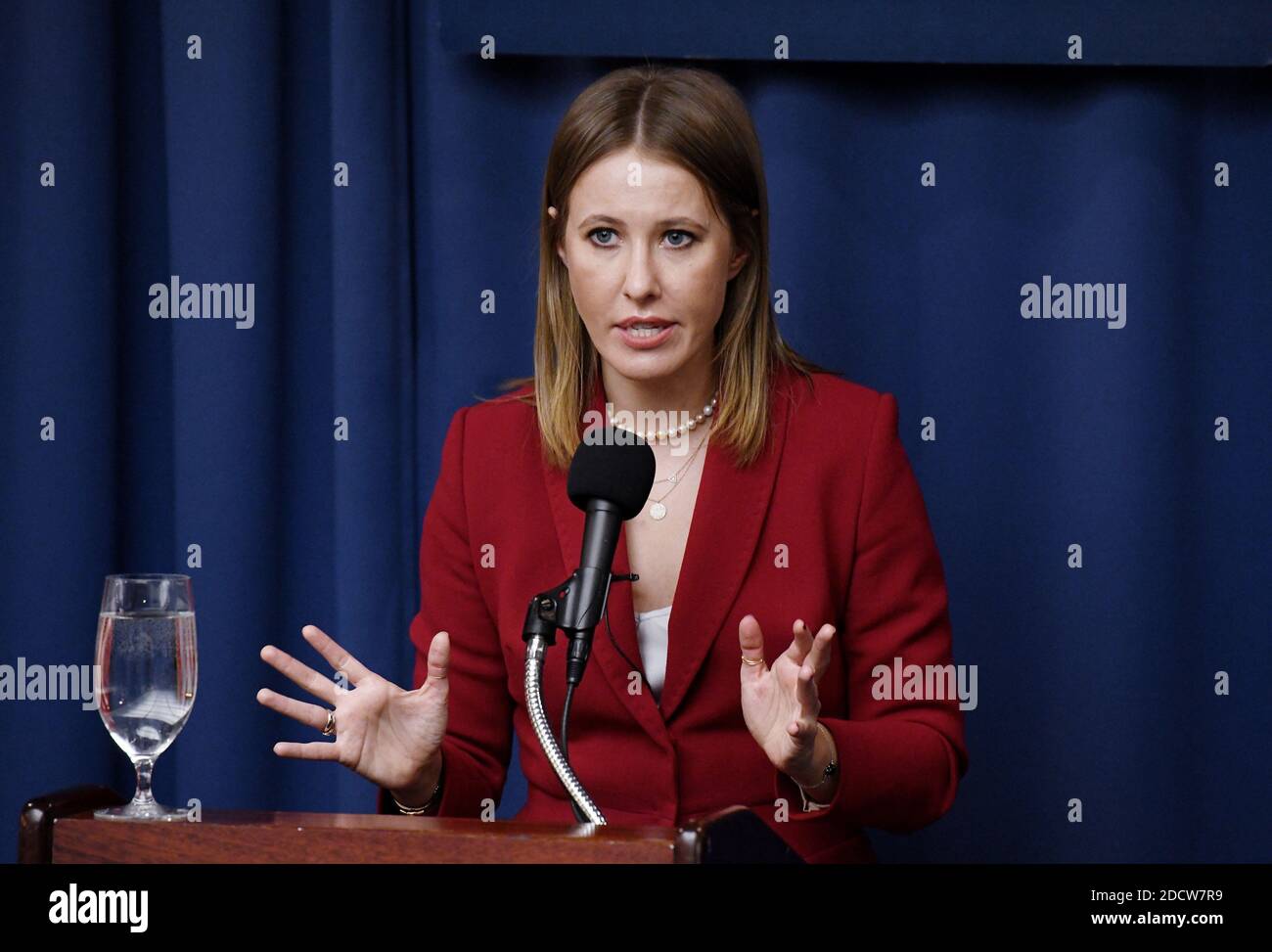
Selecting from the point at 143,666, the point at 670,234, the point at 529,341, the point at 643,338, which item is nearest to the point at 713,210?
the point at 670,234

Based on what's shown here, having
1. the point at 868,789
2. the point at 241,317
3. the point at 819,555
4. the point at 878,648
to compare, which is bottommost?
the point at 868,789

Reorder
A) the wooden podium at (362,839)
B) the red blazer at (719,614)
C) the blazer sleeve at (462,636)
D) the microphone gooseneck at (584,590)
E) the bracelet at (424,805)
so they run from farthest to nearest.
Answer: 1. the blazer sleeve at (462,636)
2. the red blazer at (719,614)
3. the bracelet at (424,805)
4. the microphone gooseneck at (584,590)
5. the wooden podium at (362,839)

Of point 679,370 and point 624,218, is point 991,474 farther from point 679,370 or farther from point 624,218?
point 624,218

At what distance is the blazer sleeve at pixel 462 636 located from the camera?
5.66 feet

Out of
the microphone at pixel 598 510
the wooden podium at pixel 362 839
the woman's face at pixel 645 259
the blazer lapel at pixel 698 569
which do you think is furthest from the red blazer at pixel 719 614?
the wooden podium at pixel 362 839

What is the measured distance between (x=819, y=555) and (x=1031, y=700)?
2.42ft

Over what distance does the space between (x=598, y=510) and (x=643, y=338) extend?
21.4 inches

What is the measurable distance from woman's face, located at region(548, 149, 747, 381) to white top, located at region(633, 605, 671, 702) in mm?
293

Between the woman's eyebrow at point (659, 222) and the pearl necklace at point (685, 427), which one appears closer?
the woman's eyebrow at point (659, 222)

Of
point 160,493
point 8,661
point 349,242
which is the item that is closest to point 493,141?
point 349,242

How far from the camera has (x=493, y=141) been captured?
2.22 metres

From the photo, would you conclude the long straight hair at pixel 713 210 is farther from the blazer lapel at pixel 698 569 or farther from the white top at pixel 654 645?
the white top at pixel 654 645

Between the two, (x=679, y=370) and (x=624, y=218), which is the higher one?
(x=624, y=218)

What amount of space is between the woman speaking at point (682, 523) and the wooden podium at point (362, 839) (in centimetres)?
52
